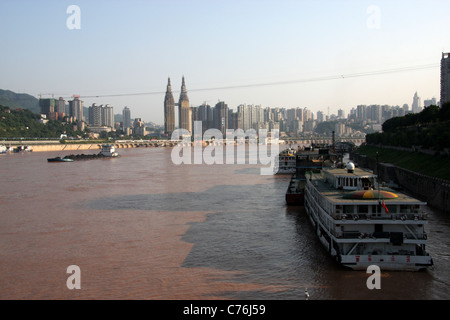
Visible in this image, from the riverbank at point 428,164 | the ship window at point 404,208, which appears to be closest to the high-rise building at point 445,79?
the riverbank at point 428,164

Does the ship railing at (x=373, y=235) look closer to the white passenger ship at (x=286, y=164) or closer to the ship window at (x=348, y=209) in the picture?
the ship window at (x=348, y=209)

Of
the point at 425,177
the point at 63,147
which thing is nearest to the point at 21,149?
the point at 63,147

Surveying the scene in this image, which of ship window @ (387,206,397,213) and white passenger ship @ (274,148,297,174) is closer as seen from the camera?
ship window @ (387,206,397,213)

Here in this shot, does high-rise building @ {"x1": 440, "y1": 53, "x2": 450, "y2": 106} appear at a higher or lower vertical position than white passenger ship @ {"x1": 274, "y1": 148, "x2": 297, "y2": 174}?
higher

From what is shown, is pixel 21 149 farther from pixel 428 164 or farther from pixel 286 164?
pixel 428 164

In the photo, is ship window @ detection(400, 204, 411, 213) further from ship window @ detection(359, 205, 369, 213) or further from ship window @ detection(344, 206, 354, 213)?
ship window @ detection(344, 206, 354, 213)

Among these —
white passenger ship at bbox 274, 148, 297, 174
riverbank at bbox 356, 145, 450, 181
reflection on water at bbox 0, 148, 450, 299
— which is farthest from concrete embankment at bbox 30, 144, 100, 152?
riverbank at bbox 356, 145, 450, 181

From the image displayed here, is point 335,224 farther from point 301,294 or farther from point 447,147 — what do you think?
point 447,147
